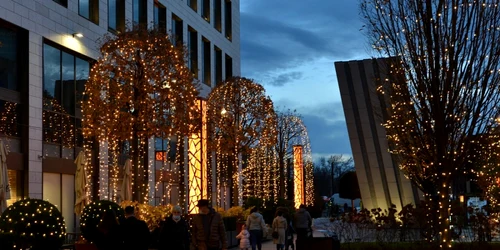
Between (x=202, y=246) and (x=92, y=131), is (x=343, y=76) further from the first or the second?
(x=202, y=246)

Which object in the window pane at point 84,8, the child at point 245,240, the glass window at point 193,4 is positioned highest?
the glass window at point 193,4

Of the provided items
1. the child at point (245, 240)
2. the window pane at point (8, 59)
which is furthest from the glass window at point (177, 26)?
the child at point (245, 240)

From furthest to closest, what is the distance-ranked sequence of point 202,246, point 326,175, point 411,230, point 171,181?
point 326,175 → point 171,181 → point 411,230 → point 202,246

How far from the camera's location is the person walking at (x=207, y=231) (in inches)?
588

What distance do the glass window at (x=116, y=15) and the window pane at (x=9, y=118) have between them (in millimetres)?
8397

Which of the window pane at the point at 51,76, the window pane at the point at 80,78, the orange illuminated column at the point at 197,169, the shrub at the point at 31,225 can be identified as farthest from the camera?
the window pane at the point at 80,78

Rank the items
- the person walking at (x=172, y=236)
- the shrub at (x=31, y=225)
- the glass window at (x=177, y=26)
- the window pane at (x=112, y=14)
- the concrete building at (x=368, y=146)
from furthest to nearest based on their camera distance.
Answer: the concrete building at (x=368, y=146)
the glass window at (x=177, y=26)
the window pane at (x=112, y=14)
the shrub at (x=31, y=225)
the person walking at (x=172, y=236)

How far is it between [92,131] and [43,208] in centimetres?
657

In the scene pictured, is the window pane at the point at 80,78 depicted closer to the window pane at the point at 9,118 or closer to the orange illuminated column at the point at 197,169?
the window pane at the point at 9,118

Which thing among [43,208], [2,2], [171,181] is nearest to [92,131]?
[2,2]

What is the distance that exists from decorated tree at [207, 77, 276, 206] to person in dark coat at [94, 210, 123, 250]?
78.0 feet

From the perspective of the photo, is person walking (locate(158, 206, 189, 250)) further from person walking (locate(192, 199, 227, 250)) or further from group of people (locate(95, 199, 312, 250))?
person walking (locate(192, 199, 227, 250))

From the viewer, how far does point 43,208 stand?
1911 cm

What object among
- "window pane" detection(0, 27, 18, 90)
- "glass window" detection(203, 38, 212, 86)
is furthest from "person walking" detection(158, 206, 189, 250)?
"glass window" detection(203, 38, 212, 86)
